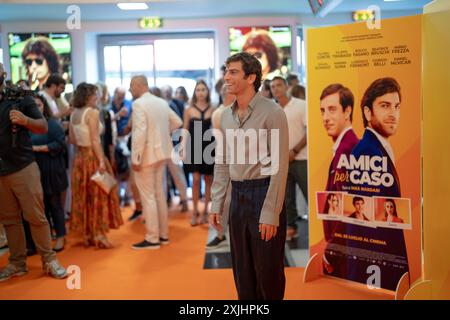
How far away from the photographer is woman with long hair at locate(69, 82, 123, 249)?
16.1 ft

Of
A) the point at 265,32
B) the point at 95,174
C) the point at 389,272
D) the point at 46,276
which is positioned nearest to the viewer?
the point at 389,272

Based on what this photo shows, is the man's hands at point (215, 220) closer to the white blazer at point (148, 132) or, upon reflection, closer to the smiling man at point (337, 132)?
the smiling man at point (337, 132)

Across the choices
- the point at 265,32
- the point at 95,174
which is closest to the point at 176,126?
the point at 95,174

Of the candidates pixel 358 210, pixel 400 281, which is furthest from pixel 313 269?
pixel 400 281

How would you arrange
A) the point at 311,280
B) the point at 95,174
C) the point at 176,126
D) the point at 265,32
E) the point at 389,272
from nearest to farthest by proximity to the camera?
the point at 389,272, the point at 311,280, the point at 95,174, the point at 176,126, the point at 265,32

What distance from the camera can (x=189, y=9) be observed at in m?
8.25

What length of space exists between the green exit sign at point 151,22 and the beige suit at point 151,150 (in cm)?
440

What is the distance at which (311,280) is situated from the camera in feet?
13.3

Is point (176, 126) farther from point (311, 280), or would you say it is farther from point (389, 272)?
point (389, 272)

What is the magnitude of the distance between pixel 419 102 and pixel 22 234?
10.7ft

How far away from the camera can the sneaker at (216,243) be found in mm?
5148

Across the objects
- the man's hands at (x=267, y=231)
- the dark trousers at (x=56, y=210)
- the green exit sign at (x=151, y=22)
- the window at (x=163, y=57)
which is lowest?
the dark trousers at (x=56, y=210)

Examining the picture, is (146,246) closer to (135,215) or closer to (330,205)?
(135,215)

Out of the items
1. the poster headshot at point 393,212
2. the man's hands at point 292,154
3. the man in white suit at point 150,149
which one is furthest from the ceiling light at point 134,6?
the poster headshot at point 393,212
